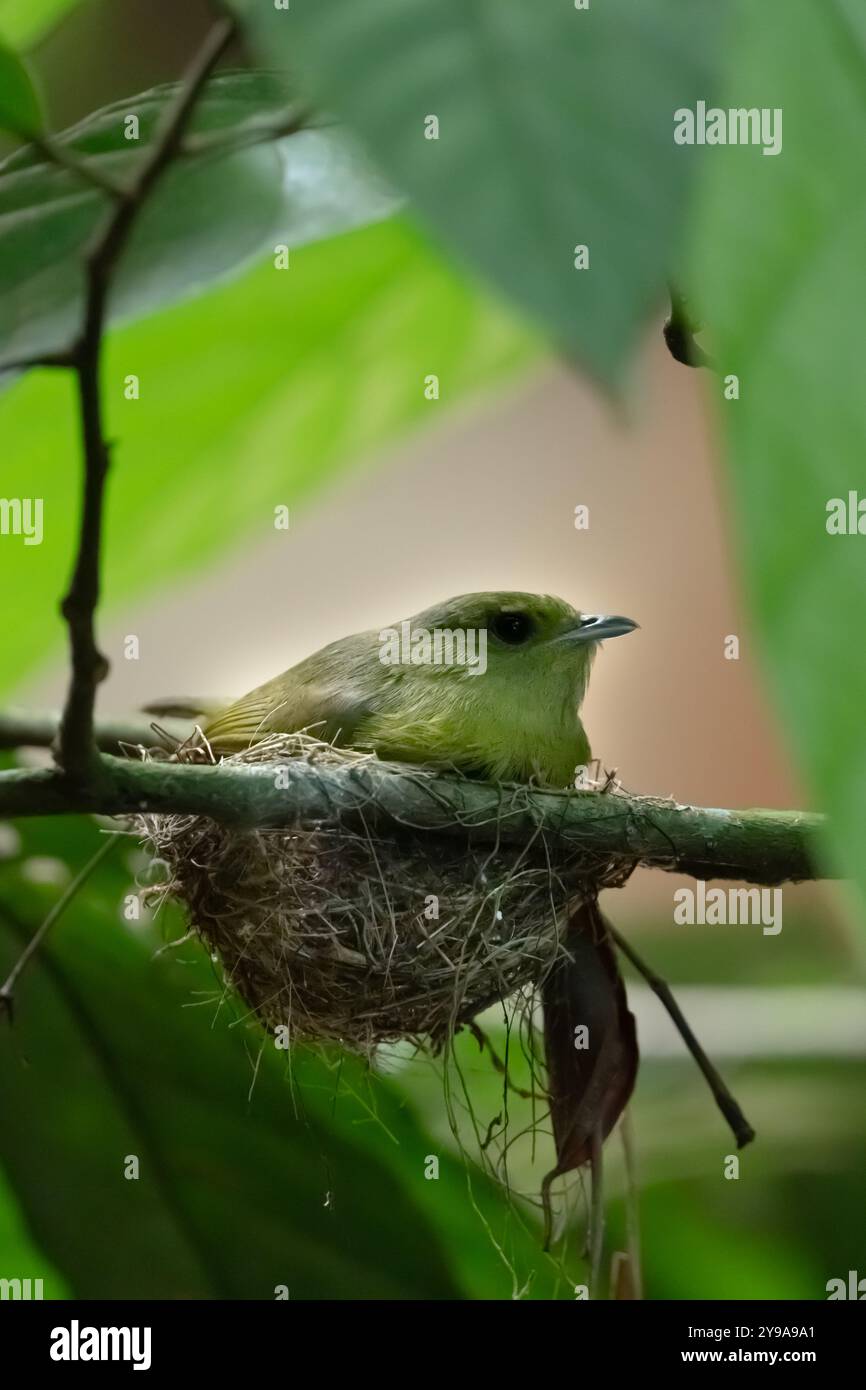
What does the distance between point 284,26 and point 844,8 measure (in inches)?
5.3

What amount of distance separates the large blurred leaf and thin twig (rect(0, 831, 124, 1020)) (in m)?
0.39

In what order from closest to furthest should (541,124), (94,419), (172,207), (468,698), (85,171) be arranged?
(541,124), (85,171), (94,419), (172,207), (468,698)

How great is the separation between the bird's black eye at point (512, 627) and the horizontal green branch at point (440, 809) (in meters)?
0.33

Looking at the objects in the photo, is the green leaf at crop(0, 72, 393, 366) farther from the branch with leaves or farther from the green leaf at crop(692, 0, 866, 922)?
the green leaf at crop(692, 0, 866, 922)

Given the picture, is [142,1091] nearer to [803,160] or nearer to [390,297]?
[390,297]

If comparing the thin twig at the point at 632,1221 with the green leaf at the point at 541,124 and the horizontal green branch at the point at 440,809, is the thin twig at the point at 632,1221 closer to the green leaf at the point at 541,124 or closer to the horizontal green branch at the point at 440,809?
the horizontal green branch at the point at 440,809

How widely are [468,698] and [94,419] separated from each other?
134 cm

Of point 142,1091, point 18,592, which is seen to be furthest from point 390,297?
point 142,1091

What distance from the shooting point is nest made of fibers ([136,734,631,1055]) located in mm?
1829

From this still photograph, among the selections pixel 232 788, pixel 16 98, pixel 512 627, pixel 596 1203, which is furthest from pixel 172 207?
pixel 512 627


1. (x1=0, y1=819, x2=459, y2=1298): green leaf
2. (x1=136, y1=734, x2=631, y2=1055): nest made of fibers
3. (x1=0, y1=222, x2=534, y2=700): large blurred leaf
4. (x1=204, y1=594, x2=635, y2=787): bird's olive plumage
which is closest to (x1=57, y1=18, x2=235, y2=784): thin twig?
(x1=0, y1=222, x2=534, y2=700): large blurred leaf

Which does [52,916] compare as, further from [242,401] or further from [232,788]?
[242,401]

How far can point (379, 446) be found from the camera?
4.08 ft

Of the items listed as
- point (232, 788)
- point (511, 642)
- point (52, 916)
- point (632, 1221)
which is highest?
point (511, 642)
